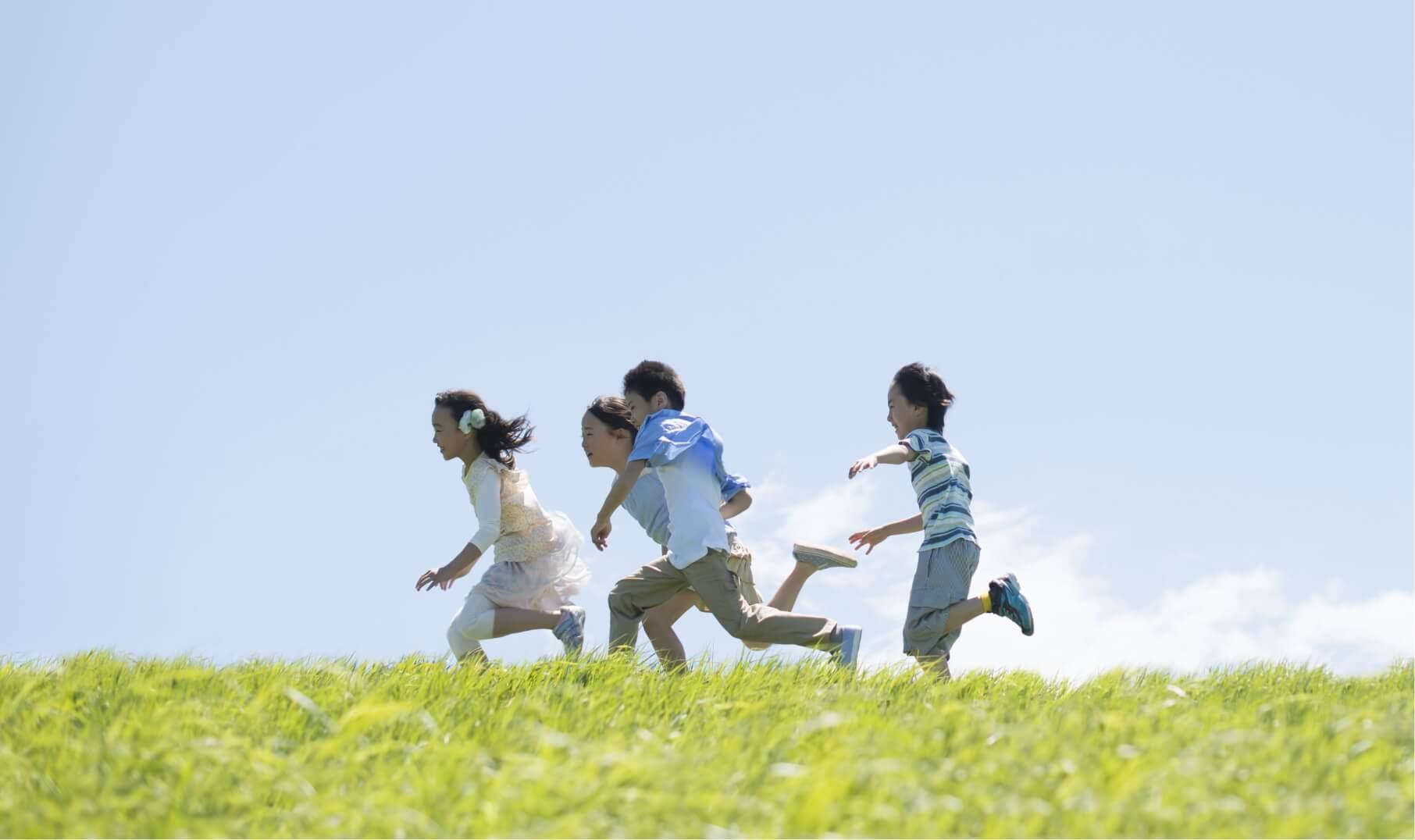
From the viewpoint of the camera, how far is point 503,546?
8.87 metres

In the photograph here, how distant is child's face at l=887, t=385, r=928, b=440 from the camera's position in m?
8.56

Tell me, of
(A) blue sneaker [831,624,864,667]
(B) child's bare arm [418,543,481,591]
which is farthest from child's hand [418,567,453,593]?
(A) blue sneaker [831,624,864,667]

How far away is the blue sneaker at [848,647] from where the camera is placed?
26.1 feet

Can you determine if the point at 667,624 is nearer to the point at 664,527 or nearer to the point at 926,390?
the point at 664,527

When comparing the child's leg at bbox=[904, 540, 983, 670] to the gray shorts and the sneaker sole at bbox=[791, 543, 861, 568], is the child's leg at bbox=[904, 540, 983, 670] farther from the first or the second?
the sneaker sole at bbox=[791, 543, 861, 568]

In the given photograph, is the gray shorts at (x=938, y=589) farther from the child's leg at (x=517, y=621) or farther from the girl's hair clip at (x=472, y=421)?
the girl's hair clip at (x=472, y=421)

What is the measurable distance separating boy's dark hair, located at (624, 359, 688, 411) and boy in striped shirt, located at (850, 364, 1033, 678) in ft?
4.62

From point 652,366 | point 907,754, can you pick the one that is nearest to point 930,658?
point 652,366

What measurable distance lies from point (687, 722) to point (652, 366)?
120 inches

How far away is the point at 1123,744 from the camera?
5.49m

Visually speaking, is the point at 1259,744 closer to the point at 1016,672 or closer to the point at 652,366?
the point at 1016,672

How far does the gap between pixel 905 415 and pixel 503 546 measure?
2.66 meters

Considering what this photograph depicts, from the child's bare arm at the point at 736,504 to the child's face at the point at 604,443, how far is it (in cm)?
79

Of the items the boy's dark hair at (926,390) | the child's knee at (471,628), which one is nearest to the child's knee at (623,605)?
the child's knee at (471,628)
